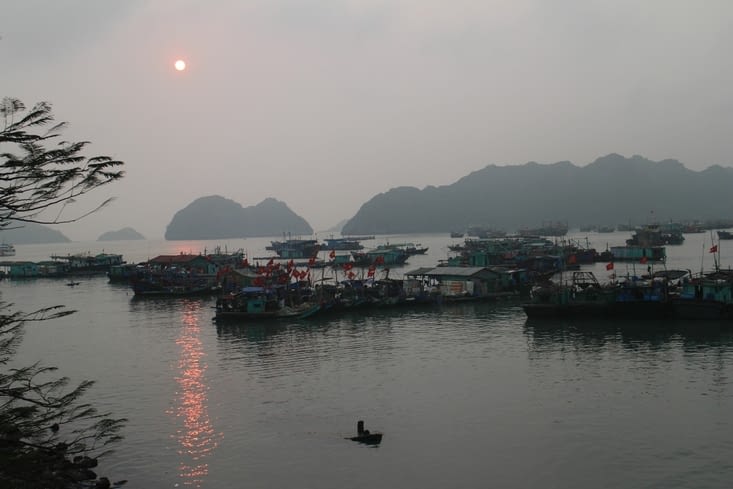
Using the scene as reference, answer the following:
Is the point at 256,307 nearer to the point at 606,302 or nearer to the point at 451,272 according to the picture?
the point at 451,272

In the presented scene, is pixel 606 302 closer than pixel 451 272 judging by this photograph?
Yes

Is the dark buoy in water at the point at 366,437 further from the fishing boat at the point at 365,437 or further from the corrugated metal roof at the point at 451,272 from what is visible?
the corrugated metal roof at the point at 451,272

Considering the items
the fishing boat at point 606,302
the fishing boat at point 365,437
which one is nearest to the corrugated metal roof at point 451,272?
the fishing boat at point 606,302

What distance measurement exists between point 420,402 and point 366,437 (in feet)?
15.0

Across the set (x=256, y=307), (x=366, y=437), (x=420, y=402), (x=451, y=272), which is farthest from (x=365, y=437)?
(x=451, y=272)

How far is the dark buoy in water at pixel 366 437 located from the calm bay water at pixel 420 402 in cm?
35

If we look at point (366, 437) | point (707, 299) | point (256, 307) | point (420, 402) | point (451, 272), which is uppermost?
point (451, 272)

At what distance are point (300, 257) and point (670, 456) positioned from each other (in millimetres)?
123099

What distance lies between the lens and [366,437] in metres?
20.4

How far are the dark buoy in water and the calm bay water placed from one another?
350mm

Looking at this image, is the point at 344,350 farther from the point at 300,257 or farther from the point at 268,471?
the point at 300,257

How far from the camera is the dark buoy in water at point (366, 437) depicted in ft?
66.6

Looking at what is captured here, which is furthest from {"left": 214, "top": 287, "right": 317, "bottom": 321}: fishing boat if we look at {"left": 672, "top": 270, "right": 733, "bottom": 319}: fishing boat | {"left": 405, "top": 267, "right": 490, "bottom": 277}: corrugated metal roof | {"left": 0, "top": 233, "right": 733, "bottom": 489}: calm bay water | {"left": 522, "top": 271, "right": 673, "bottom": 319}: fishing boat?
{"left": 672, "top": 270, "right": 733, "bottom": 319}: fishing boat

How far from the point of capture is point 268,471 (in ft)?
61.7
